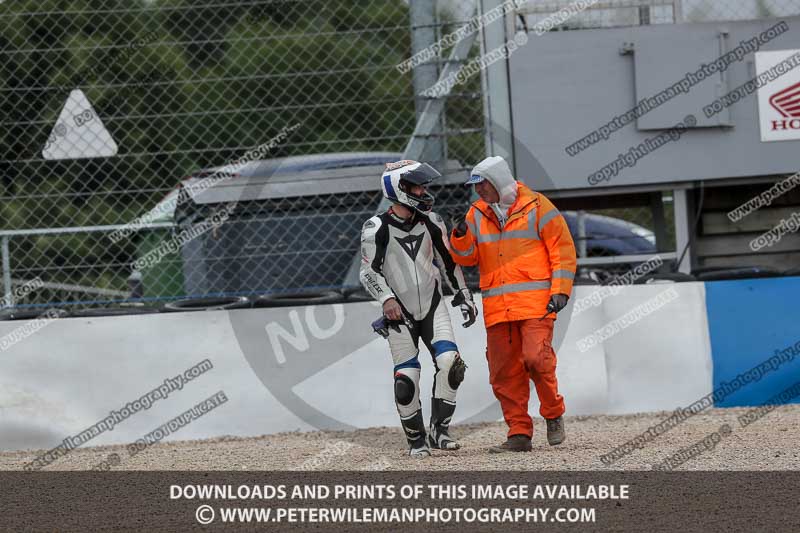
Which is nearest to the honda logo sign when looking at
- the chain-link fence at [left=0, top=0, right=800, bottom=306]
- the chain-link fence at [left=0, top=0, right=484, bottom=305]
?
the chain-link fence at [left=0, top=0, right=800, bottom=306]

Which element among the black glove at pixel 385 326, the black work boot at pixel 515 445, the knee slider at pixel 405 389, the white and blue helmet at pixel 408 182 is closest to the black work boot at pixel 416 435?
the knee slider at pixel 405 389

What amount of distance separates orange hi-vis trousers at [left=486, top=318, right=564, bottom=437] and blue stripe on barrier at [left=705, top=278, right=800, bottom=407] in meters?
2.04

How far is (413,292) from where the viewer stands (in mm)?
6953

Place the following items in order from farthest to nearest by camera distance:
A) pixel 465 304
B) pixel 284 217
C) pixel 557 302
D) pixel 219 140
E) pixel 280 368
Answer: pixel 219 140 < pixel 284 217 < pixel 280 368 < pixel 465 304 < pixel 557 302

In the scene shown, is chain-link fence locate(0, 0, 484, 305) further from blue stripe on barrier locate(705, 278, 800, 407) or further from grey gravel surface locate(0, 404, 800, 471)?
blue stripe on barrier locate(705, 278, 800, 407)

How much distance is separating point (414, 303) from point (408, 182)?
0.75 m

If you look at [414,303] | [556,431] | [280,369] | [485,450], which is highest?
[414,303]

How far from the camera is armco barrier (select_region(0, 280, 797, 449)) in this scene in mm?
8250

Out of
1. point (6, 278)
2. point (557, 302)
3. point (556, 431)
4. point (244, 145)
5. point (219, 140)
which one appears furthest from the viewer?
point (219, 140)

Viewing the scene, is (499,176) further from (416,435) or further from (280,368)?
(280,368)

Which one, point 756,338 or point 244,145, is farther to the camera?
point 244,145

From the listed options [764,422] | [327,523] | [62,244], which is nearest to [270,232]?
[62,244]

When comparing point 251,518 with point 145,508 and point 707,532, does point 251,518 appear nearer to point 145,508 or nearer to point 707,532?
point 145,508

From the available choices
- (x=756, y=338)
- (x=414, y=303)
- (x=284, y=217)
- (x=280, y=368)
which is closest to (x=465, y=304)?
(x=414, y=303)
